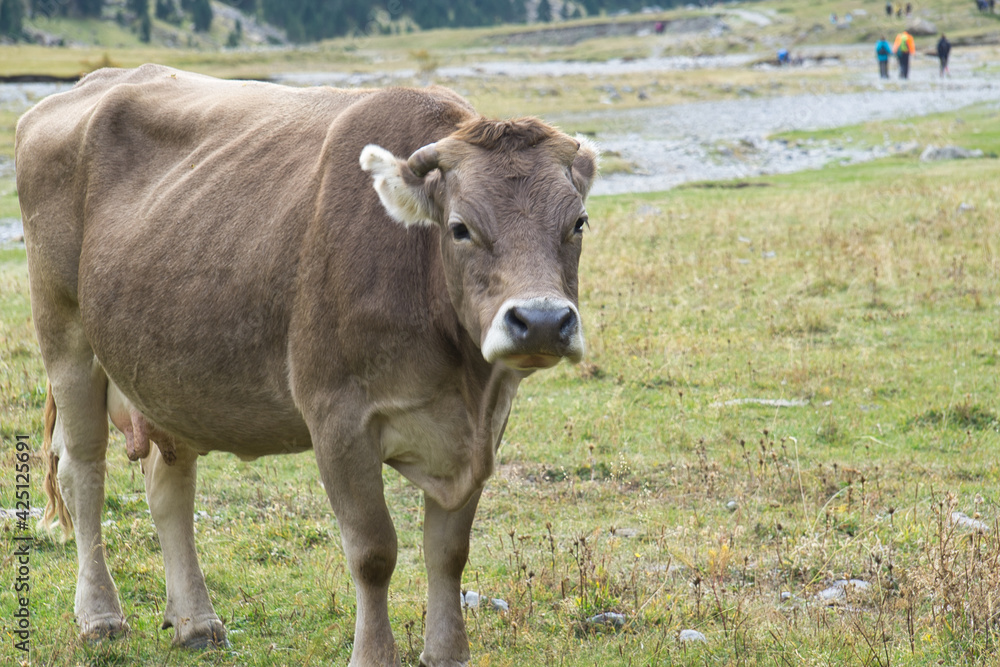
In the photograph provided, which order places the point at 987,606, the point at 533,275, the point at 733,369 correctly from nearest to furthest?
the point at 533,275 → the point at 987,606 → the point at 733,369

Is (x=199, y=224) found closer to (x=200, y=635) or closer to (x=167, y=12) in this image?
(x=200, y=635)

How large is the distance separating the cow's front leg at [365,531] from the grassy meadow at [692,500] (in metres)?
0.55

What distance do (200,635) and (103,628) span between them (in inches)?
21.7

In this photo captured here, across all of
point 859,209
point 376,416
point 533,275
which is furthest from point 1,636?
point 859,209

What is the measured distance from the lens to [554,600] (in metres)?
5.83

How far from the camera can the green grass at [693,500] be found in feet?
17.7

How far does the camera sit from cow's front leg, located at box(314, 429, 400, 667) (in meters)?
4.69

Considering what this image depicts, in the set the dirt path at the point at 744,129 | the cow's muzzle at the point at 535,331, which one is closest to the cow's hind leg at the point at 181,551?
the cow's muzzle at the point at 535,331

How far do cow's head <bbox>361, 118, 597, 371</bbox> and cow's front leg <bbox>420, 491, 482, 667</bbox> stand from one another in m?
1.21

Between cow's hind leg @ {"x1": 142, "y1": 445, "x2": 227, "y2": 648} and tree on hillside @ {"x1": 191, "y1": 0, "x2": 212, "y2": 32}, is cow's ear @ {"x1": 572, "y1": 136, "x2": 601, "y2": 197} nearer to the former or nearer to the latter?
cow's hind leg @ {"x1": 142, "y1": 445, "x2": 227, "y2": 648}

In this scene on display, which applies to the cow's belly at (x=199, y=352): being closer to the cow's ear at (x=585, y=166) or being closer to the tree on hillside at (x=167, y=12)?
the cow's ear at (x=585, y=166)

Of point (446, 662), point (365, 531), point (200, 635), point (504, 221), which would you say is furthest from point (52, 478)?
point (504, 221)

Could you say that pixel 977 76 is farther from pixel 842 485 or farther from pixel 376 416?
pixel 376 416

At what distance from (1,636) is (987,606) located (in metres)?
5.06
